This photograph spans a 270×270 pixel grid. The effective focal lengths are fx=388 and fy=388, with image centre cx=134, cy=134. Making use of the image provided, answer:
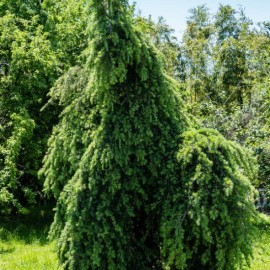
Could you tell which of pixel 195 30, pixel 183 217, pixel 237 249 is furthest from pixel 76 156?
pixel 195 30

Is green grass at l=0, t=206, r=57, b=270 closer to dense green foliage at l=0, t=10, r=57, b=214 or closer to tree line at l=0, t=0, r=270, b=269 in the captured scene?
dense green foliage at l=0, t=10, r=57, b=214

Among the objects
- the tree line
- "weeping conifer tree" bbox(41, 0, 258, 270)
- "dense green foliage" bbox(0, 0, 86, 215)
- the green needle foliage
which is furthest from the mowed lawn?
"weeping conifer tree" bbox(41, 0, 258, 270)

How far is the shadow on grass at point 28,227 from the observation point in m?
8.75

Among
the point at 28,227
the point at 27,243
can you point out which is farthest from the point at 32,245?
the point at 28,227

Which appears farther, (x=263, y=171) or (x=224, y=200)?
(x=263, y=171)

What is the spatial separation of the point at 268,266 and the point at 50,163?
4113mm

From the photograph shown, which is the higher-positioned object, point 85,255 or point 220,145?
point 220,145

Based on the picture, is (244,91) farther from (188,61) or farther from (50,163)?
(50,163)

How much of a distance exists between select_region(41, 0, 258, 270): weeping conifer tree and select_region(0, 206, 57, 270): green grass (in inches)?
73.3

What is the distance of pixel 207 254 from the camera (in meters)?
4.50

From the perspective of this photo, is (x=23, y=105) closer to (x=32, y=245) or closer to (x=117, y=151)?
(x=32, y=245)

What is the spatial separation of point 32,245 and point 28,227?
154 centimetres

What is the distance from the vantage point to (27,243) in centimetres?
855

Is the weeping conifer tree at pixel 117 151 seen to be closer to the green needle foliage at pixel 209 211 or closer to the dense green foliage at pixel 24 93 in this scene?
the green needle foliage at pixel 209 211
